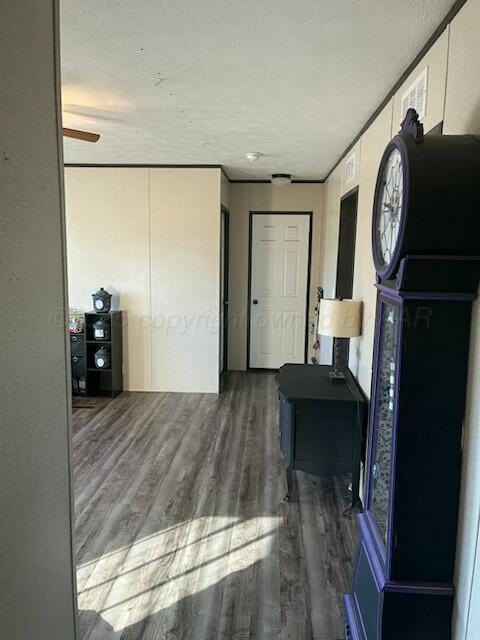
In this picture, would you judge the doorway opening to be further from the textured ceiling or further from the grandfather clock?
the grandfather clock

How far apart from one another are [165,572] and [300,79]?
2.64 meters

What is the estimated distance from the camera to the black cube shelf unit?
5.10m

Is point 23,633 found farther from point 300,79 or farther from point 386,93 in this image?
point 386,93

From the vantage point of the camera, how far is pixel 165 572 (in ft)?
7.85

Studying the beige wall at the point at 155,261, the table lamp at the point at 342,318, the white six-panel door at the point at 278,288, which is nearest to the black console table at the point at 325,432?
the table lamp at the point at 342,318

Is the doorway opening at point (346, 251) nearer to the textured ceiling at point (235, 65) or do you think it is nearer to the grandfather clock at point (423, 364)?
the textured ceiling at point (235, 65)

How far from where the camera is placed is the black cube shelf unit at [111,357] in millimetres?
5102

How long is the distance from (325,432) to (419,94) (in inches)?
77.3

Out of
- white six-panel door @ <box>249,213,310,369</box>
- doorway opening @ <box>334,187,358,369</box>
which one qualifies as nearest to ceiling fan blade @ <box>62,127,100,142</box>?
doorway opening @ <box>334,187,358,369</box>

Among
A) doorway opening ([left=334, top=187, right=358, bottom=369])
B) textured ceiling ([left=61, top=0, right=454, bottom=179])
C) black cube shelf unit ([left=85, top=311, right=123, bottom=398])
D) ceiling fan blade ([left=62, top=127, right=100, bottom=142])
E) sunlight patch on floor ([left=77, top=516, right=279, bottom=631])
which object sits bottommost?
sunlight patch on floor ([left=77, top=516, right=279, bottom=631])

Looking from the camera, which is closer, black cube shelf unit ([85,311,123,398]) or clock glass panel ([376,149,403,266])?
clock glass panel ([376,149,403,266])

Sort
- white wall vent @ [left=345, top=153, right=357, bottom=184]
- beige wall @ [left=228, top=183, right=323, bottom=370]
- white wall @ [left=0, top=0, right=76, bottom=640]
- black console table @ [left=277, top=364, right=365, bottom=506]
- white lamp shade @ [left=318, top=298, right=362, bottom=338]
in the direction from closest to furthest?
1. white wall @ [left=0, top=0, right=76, bottom=640]
2. black console table @ [left=277, top=364, right=365, bottom=506]
3. white lamp shade @ [left=318, top=298, right=362, bottom=338]
4. white wall vent @ [left=345, top=153, right=357, bottom=184]
5. beige wall @ [left=228, top=183, right=323, bottom=370]

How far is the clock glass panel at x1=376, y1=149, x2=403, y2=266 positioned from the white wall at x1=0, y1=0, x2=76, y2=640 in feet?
3.21

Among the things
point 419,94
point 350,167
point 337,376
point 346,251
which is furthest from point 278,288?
point 419,94
